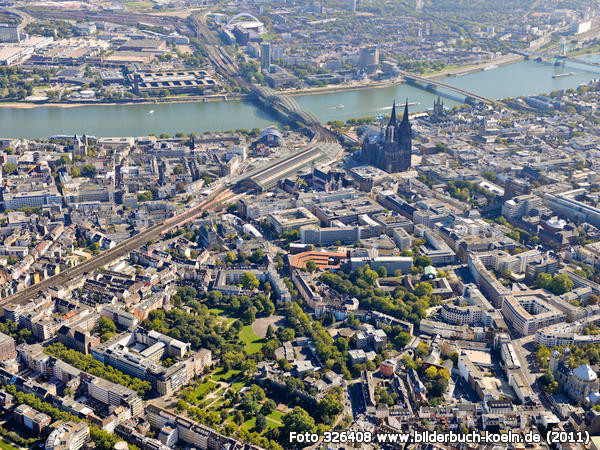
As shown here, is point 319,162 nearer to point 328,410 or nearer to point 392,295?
point 392,295

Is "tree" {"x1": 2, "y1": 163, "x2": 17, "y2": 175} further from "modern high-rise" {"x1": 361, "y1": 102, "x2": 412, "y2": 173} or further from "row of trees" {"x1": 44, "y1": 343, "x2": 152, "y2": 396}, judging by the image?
"modern high-rise" {"x1": 361, "y1": 102, "x2": 412, "y2": 173}

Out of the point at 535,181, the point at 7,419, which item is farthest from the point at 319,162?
the point at 7,419

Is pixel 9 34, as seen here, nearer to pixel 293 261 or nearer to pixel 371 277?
pixel 293 261

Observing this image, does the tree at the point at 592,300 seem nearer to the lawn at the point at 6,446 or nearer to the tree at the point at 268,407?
the tree at the point at 268,407

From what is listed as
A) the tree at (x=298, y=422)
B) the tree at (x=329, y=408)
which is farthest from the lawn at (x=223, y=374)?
the tree at (x=329, y=408)

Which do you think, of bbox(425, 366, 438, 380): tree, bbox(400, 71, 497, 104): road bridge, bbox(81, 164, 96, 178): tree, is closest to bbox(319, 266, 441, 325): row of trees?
bbox(425, 366, 438, 380): tree
